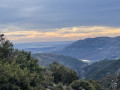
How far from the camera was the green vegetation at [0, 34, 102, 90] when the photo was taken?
25016 millimetres

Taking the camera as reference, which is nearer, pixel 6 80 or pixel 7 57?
pixel 6 80

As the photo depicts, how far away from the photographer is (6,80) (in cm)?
2394

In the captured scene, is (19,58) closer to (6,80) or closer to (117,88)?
(6,80)

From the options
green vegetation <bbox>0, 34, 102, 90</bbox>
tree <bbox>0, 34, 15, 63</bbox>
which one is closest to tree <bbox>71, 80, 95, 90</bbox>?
green vegetation <bbox>0, 34, 102, 90</bbox>

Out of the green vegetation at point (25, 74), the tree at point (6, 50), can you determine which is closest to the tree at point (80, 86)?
the green vegetation at point (25, 74)

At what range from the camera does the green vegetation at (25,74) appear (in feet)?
82.1

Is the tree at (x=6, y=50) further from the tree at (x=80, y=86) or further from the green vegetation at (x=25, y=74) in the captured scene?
the tree at (x=80, y=86)

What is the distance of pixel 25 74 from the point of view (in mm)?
27766

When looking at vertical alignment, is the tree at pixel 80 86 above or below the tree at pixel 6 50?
below

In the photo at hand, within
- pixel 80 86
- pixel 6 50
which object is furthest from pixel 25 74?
pixel 80 86

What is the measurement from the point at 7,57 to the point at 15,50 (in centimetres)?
363

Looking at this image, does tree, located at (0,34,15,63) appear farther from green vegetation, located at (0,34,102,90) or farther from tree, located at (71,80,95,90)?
tree, located at (71,80,95,90)

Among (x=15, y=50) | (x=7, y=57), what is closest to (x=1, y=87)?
(x=7, y=57)

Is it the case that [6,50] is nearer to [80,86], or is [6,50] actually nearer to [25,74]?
[25,74]
